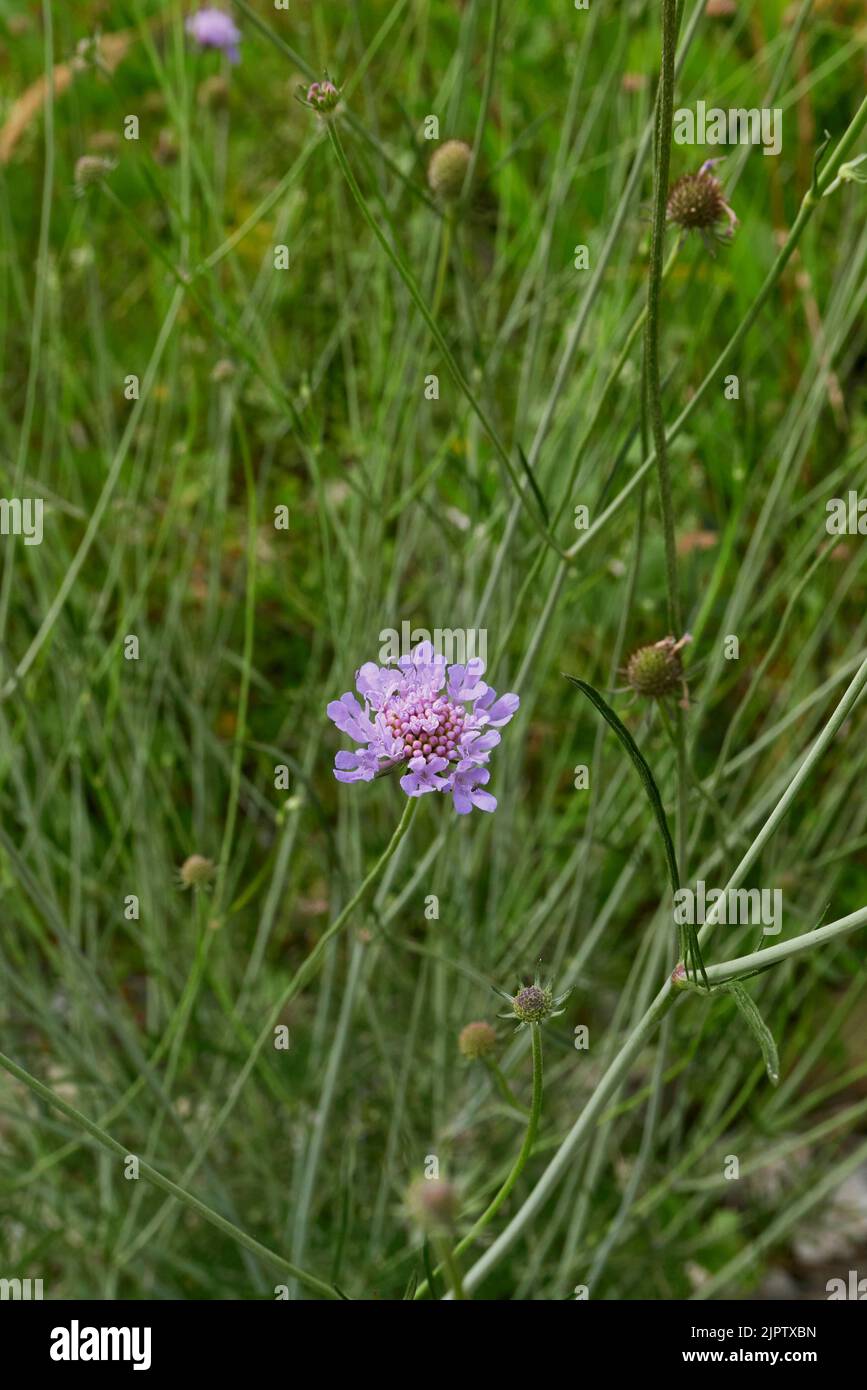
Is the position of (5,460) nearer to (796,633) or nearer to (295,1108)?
(295,1108)

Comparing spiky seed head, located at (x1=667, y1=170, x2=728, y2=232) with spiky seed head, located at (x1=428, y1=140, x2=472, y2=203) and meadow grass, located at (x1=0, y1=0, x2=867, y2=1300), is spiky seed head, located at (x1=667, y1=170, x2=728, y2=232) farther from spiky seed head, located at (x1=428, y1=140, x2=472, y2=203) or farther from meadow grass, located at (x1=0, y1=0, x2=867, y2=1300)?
spiky seed head, located at (x1=428, y1=140, x2=472, y2=203)

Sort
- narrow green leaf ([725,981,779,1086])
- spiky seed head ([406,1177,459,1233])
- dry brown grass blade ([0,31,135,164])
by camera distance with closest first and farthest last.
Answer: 1. spiky seed head ([406,1177,459,1233])
2. narrow green leaf ([725,981,779,1086])
3. dry brown grass blade ([0,31,135,164])

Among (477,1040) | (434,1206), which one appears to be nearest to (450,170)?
(477,1040)

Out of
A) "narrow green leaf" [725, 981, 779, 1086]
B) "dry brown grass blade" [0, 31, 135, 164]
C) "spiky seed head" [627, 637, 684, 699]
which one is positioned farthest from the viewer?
"dry brown grass blade" [0, 31, 135, 164]

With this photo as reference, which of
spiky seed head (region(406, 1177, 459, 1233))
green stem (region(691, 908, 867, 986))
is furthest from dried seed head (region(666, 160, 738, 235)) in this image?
spiky seed head (region(406, 1177, 459, 1233))

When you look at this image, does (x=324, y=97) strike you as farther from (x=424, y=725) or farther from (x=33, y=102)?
(x=33, y=102)

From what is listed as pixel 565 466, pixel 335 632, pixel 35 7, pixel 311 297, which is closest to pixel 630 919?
pixel 565 466

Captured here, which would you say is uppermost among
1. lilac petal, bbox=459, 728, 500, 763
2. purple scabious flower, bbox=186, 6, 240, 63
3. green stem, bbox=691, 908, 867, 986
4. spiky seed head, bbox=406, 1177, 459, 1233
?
purple scabious flower, bbox=186, 6, 240, 63
